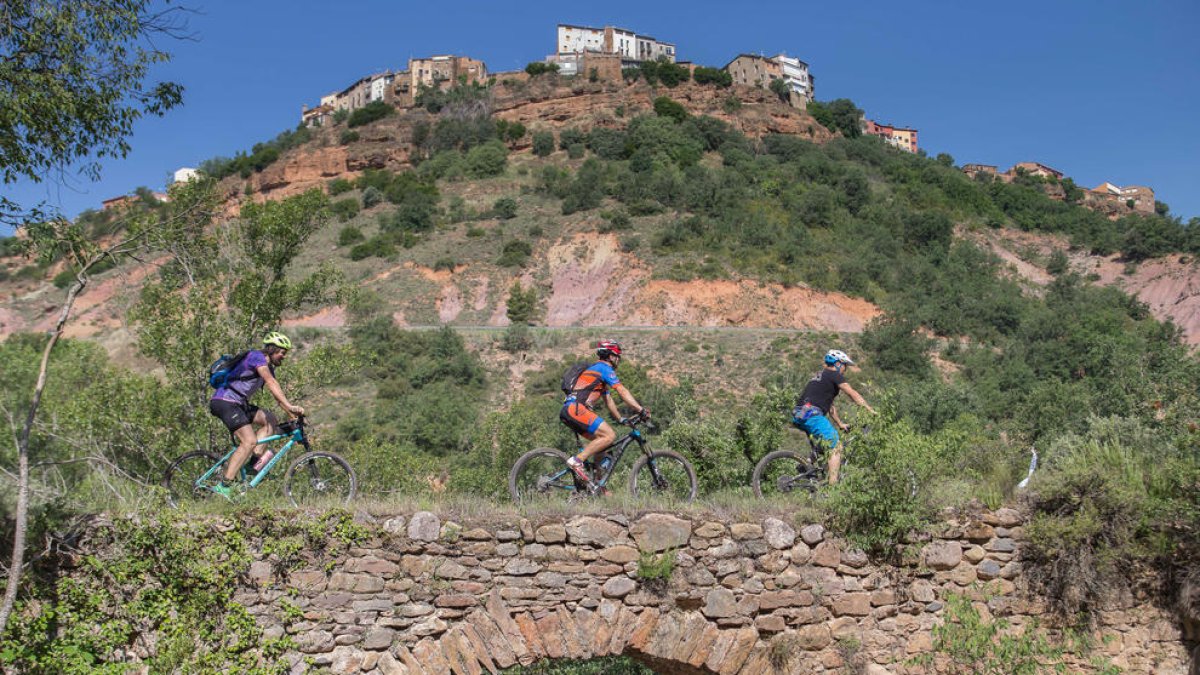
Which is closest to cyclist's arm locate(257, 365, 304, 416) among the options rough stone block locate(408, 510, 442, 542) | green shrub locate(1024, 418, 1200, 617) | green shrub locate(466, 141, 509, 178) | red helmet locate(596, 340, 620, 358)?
rough stone block locate(408, 510, 442, 542)

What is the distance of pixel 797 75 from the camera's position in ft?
333

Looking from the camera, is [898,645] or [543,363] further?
[543,363]

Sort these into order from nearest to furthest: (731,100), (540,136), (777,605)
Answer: (777,605)
(540,136)
(731,100)

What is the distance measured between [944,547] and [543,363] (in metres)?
29.0

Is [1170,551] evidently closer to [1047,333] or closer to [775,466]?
[775,466]

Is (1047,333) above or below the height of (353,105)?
below

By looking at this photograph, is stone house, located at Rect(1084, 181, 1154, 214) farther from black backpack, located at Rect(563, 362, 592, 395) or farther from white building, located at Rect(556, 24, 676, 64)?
Answer: black backpack, located at Rect(563, 362, 592, 395)

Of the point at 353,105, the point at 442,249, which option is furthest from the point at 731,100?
the point at 353,105

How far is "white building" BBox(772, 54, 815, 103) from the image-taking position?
3792 inches

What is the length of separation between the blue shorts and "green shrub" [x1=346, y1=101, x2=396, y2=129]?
77.6 m

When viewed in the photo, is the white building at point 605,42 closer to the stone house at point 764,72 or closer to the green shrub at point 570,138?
the stone house at point 764,72

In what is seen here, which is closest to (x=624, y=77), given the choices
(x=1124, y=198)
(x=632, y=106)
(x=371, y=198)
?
(x=632, y=106)

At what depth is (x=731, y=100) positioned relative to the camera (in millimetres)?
74250

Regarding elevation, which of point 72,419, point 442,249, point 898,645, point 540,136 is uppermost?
point 540,136
